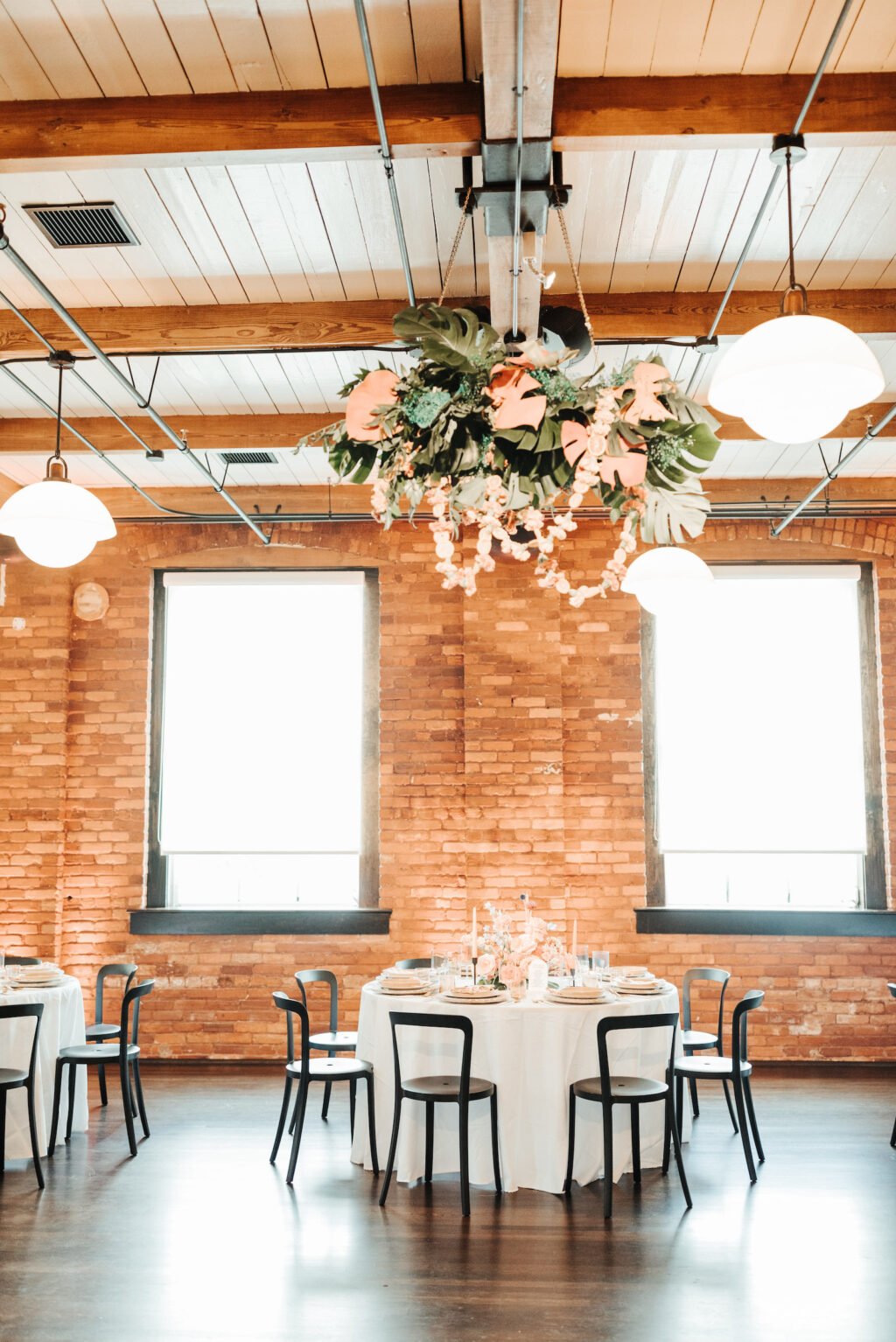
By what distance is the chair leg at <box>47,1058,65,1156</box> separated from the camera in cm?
565

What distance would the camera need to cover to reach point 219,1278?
4090 millimetres

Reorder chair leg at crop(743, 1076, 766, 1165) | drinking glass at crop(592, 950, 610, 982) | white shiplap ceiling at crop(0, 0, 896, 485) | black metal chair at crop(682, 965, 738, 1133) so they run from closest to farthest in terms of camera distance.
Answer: white shiplap ceiling at crop(0, 0, 896, 485) → chair leg at crop(743, 1076, 766, 1165) → drinking glass at crop(592, 950, 610, 982) → black metal chair at crop(682, 965, 738, 1133)

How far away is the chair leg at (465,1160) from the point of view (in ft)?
15.4

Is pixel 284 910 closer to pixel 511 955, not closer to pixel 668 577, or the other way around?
pixel 511 955

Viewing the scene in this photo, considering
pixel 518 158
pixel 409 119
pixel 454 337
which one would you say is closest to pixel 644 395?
pixel 454 337

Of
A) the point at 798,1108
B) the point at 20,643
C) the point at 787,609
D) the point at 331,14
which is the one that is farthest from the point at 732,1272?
the point at 20,643

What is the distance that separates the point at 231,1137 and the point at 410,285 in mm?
4544

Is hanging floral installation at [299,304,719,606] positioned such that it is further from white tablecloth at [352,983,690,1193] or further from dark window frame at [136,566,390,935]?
dark window frame at [136,566,390,935]

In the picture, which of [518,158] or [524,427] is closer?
[524,427]

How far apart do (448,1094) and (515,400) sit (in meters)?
3.58

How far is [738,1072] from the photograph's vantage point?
544 cm

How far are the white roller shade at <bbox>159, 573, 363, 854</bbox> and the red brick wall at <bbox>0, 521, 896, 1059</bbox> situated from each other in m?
0.24

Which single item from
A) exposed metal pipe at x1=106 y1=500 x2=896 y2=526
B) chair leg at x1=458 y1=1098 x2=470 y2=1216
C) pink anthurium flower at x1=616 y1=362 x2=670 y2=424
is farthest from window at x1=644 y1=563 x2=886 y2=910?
pink anthurium flower at x1=616 y1=362 x2=670 y2=424

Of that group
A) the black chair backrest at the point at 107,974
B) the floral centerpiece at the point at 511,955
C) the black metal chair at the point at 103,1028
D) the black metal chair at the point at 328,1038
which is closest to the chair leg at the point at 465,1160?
the floral centerpiece at the point at 511,955
